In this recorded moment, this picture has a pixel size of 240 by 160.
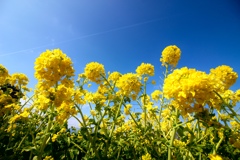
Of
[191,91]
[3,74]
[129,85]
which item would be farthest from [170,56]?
[3,74]

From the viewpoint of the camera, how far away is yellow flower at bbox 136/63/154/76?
5759 millimetres

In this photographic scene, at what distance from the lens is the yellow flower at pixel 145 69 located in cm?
576

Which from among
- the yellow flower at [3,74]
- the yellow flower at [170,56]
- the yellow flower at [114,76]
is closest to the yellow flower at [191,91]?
the yellow flower at [114,76]

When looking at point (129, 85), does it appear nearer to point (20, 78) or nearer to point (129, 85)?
point (129, 85)

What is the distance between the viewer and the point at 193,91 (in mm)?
2445

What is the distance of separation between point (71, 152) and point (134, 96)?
1723 millimetres

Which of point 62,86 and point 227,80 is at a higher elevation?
point 227,80

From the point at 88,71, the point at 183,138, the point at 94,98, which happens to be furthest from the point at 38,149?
the point at 183,138

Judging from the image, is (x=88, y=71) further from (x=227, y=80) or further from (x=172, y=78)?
(x=227, y=80)

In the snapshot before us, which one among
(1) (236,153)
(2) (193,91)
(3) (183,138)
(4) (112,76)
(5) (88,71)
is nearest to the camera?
(2) (193,91)

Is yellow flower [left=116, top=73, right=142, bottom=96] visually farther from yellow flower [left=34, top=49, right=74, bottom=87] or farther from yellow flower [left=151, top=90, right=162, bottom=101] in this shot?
yellow flower [left=151, top=90, right=162, bottom=101]

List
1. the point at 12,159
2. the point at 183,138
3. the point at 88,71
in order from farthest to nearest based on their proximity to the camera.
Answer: the point at 88,71, the point at 12,159, the point at 183,138

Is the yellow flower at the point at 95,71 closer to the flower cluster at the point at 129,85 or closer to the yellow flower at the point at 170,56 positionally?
the flower cluster at the point at 129,85

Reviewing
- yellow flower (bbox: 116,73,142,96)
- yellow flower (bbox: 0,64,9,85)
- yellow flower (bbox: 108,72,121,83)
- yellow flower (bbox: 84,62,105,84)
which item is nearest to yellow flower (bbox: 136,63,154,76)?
yellow flower (bbox: 108,72,121,83)
